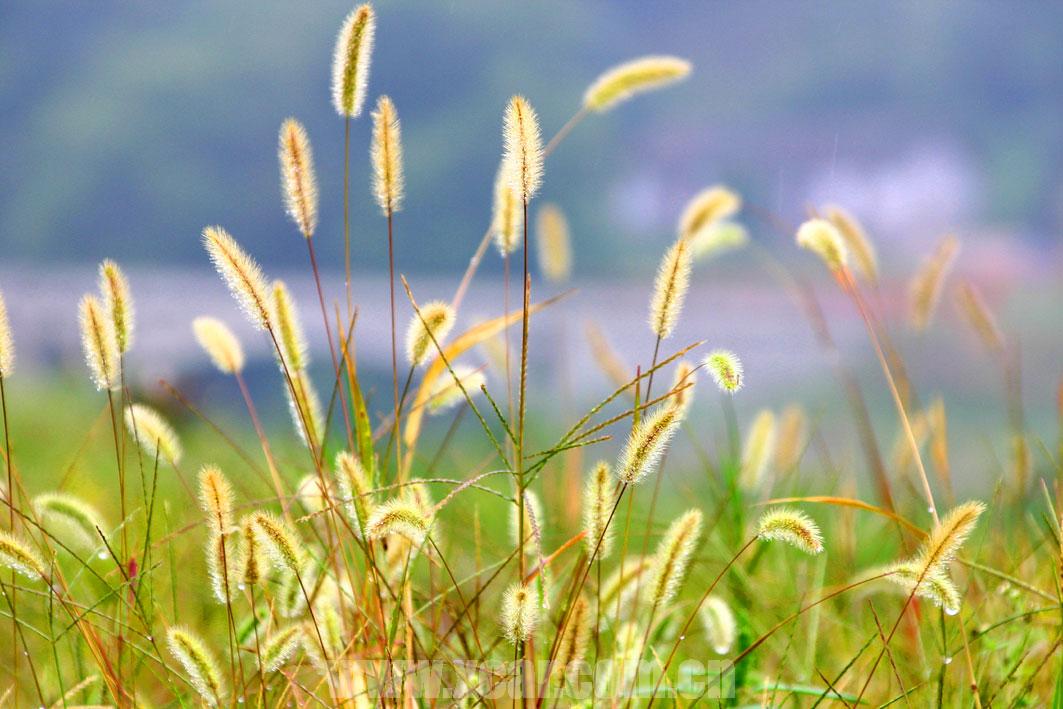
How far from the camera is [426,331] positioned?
50.3 inches

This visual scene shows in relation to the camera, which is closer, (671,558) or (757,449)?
(671,558)

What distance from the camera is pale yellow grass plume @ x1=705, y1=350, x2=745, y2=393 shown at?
1.04 meters

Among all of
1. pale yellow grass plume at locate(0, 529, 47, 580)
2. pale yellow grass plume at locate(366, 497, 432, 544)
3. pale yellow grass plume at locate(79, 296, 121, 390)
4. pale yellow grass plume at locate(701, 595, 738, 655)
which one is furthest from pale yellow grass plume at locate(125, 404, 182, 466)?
pale yellow grass plume at locate(701, 595, 738, 655)

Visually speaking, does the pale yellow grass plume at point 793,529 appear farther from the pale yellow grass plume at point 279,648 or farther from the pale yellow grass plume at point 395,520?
the pale yellow grass plume at point 279,648

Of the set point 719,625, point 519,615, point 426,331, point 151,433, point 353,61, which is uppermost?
point 353,61

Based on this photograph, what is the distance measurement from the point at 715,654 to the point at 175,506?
130cm

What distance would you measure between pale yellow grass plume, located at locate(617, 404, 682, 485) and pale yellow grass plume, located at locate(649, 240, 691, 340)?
0.15m

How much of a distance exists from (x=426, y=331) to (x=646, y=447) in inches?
14.3

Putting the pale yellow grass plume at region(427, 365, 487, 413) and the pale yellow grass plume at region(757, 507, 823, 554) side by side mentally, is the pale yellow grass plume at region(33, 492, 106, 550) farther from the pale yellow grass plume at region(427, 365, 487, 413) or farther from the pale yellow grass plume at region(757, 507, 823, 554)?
the pale yellow grass plume at region(757, 507, 823, 554)

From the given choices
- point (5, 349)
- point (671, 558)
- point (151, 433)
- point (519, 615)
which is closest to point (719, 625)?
point (671, 558)

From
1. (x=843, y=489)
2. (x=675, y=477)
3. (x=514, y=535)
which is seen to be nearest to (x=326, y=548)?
(x=514, y=535)

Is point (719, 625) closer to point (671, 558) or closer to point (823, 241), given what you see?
point (671, 558)

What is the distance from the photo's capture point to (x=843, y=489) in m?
2.50

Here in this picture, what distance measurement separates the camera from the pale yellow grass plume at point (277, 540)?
1.08 meters
